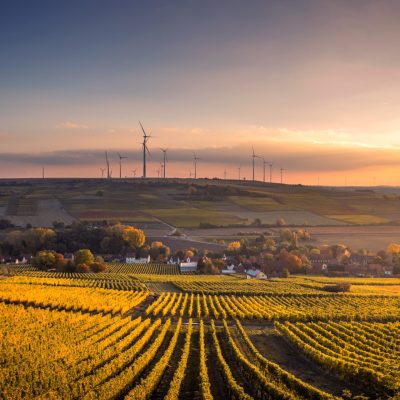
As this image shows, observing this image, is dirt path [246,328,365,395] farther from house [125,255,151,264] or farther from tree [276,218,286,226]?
tree [276,218,286,226]

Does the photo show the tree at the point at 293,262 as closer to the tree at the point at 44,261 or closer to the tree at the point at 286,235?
the tree at the point at 286,235

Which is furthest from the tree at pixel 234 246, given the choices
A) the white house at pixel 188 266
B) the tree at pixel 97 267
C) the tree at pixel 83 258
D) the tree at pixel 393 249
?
the tree at pixel 83 258

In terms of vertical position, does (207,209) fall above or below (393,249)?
above

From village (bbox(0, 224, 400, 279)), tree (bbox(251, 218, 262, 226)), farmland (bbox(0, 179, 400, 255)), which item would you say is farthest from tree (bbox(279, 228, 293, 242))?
tree (bbox(251, 218, 262, 226))

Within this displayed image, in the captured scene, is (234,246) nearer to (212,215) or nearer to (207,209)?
(212,215)

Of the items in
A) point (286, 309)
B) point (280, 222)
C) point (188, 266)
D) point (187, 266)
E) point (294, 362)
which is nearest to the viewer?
point (294, 362)

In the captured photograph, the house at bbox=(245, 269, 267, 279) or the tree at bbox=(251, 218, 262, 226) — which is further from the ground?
the tree at bbox=(251, 218, 262, 226)

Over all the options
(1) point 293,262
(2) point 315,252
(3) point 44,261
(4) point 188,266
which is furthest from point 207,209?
(3) point 44,261
